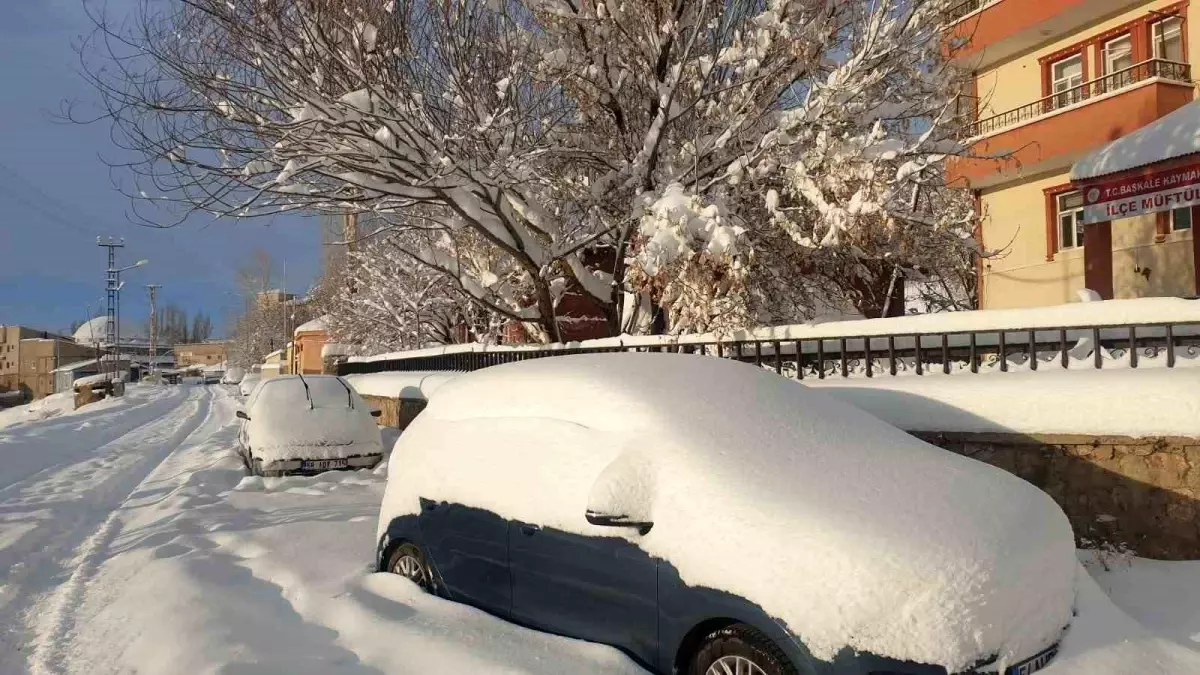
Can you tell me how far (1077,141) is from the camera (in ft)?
47.3

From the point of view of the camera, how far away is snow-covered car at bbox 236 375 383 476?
10180mm

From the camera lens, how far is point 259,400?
35.9 ft

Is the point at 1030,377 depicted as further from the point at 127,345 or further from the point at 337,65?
the point at 127,345

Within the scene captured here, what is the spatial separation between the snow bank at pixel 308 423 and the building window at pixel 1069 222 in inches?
528

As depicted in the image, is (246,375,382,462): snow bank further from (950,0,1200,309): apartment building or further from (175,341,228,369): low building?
(175,341,228,369): low building

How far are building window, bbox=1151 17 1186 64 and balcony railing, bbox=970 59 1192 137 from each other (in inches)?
19.5

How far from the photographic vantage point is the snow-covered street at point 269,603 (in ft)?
11.9

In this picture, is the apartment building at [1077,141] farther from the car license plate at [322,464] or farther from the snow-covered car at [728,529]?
the car license plate at [322,464]

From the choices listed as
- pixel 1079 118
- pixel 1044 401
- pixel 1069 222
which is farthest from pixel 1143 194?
pixel 1044 401

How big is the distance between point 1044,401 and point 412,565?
14.2ft

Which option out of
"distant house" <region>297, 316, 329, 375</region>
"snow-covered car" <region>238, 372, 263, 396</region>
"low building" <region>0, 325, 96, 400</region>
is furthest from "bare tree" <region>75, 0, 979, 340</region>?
"low building" <region>0, 325, 96, 400</region>

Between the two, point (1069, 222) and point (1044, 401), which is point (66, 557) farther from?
point (1069, 222)

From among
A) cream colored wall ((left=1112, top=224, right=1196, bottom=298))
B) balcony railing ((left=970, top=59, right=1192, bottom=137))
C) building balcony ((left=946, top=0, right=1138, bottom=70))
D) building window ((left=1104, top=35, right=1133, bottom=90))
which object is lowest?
cream colored wall ((left=1112, top=224, right=1196, bottom=298))

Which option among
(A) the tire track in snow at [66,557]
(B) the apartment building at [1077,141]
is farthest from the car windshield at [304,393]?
(B) the apartment building at [1077,141]
